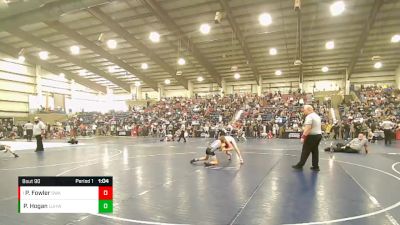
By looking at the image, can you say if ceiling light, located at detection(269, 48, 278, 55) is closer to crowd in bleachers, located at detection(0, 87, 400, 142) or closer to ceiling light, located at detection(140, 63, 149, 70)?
crowd in bleachers, located at detection(0, 87, 400, 142)

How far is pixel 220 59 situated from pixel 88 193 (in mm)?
31632

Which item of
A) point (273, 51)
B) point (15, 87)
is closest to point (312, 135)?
point (273, 51)

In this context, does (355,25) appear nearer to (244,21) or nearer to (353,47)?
(353,47)

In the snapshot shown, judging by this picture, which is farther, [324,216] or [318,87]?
[318,87]

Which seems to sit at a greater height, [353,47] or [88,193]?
[353,47]

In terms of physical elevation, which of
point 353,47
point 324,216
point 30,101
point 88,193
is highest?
point 353,47

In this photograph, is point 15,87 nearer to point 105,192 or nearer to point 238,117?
point 238,117

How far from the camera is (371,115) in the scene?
24375 millimetres

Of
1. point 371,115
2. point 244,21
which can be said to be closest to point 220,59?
point 244,21
